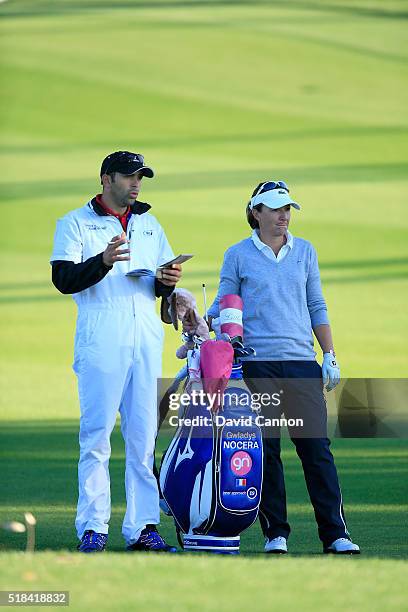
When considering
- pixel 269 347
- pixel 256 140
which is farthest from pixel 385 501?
pixel 256 140

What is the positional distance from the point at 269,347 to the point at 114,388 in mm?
674

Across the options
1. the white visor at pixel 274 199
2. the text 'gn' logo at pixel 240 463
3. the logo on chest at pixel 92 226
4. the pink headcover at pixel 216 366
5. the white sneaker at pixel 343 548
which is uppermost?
the white visor at pixel 274 199

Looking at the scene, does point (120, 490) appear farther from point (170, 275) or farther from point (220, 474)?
point (170, 275)

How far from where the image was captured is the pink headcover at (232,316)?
695cm

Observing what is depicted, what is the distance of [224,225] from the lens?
69.2ft

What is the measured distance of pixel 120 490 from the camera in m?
9.26

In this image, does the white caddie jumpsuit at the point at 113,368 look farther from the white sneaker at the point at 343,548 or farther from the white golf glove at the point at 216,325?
the white sneaker at the point at 343,548

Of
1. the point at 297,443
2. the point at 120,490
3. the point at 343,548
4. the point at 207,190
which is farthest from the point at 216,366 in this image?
the point at 207,190

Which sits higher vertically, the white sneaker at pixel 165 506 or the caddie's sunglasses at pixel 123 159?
the caddie's sunglasses at pixel 123 159

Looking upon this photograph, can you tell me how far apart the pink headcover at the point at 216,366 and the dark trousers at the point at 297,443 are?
277 mm

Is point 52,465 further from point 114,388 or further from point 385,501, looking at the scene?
point 114,388

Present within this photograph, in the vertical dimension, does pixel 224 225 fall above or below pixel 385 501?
above

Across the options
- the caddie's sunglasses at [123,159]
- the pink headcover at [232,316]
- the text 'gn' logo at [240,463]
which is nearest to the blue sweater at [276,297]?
the pink headcover at [232,316]

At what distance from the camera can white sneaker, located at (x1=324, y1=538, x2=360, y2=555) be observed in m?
6.86
